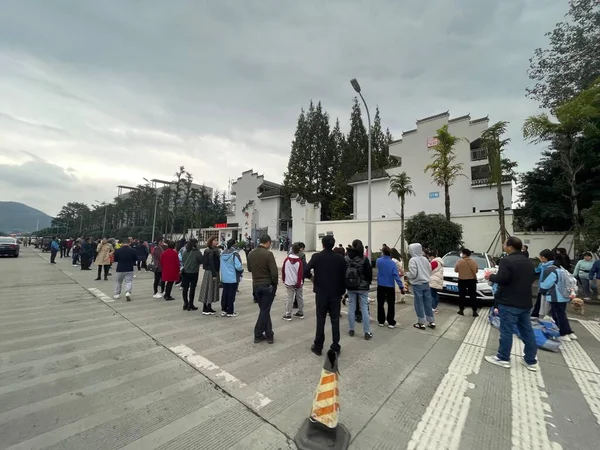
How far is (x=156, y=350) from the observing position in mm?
4375

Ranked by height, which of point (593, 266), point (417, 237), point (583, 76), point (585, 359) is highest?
point (583, 76)

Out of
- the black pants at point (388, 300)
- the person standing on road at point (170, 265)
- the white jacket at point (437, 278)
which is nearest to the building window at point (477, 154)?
the white jacket at point (437, 278)

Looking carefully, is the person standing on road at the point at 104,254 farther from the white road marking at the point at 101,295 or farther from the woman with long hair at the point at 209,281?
the woman with long hair at the point at 209,281

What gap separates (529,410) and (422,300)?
2.94 m

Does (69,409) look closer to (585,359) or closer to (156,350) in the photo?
(156,350)

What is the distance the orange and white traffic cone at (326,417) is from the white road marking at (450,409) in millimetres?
688

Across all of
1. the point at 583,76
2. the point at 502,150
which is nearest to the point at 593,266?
the point at 502,150

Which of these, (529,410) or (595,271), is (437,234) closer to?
(595,271)

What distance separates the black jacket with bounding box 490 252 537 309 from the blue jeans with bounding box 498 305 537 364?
112 mm

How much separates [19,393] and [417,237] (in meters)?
18.5

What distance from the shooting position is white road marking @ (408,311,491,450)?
2.47 meters

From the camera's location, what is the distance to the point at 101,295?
333 inches

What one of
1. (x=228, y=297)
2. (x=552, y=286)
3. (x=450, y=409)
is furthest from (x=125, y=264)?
(x=552, y=286)

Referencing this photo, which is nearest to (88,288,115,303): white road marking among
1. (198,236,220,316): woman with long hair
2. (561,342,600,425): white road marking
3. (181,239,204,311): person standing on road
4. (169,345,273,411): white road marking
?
(181,239,204,311): person standing on road
